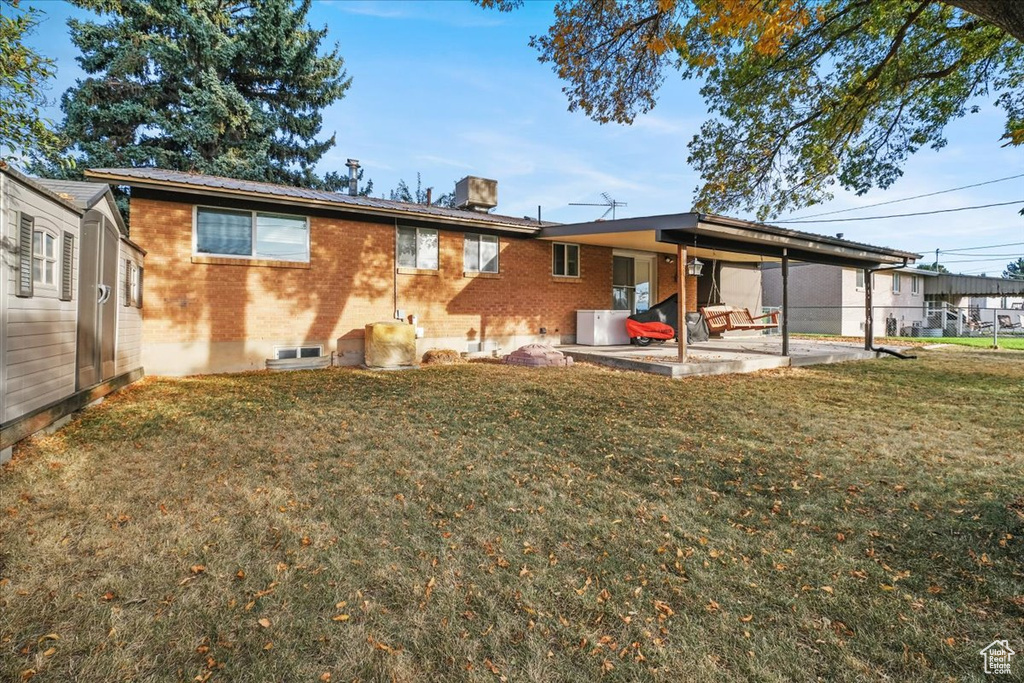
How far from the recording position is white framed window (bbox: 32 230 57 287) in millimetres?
4492

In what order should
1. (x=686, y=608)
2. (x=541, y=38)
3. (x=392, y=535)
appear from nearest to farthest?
1. (x=686, y=608)
2. (x=392, y=535)
3. (x=541, y=38)

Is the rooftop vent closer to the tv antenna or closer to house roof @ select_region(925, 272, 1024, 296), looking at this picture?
the tv antenna

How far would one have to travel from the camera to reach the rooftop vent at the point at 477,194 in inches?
595

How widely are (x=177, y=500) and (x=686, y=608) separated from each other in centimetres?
346

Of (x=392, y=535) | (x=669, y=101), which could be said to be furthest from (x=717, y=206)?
(x=392, y=535)

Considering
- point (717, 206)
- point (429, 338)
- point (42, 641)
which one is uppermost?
point (717, 206)

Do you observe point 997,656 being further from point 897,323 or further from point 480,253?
point 897,323

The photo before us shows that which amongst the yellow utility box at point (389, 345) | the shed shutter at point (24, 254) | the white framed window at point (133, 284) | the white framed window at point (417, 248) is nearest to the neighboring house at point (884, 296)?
the white framed window at point (417, 248)

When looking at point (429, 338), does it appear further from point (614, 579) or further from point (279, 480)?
point (614, 579)

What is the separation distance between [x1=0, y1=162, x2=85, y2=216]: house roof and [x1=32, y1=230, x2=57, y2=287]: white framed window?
37 cm

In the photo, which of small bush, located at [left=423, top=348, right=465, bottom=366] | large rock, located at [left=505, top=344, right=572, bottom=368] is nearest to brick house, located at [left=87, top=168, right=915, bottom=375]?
small bush, located at [left=423, top=348, right=465, bottom=366]

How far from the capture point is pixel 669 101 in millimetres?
8086

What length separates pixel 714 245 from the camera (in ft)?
33.7

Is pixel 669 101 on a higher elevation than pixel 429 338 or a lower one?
higher
